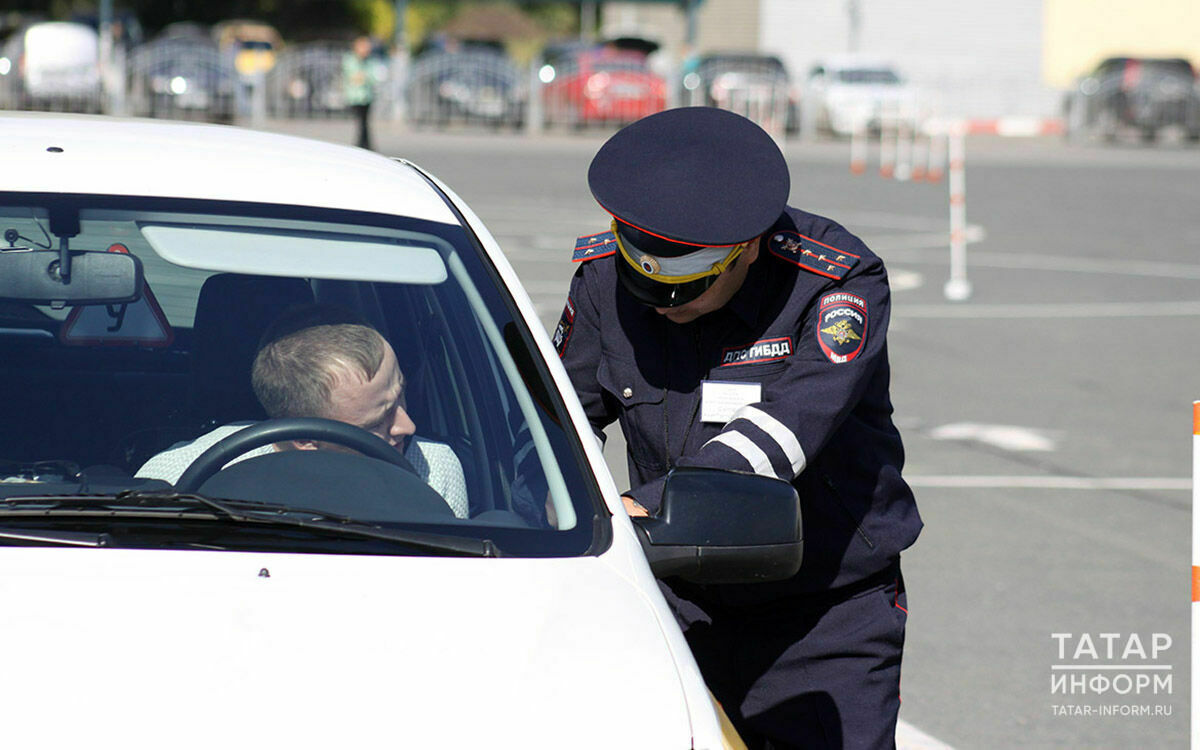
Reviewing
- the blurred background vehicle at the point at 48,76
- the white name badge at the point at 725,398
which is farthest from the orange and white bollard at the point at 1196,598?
the blurred background vehicle at the point at 48,76

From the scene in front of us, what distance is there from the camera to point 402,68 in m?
32.7

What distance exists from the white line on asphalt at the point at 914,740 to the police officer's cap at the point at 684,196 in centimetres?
212

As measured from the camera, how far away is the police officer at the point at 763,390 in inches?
106

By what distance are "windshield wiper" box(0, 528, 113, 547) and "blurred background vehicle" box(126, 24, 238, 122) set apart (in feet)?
94.6

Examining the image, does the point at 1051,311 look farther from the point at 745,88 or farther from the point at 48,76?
the point at 48,76

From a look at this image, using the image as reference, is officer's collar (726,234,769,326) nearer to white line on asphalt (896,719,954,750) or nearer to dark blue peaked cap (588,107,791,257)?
dark blue peaked cap (588,107,791,257)

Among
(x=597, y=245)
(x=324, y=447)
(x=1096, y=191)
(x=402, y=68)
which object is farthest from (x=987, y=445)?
(x=402, y=68)

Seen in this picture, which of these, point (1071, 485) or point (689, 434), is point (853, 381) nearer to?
point (689, 434)

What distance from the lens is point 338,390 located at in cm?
274

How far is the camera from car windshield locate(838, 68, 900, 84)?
34406 millimetres

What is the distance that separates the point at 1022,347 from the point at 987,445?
3105 mm

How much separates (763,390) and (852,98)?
31.7m

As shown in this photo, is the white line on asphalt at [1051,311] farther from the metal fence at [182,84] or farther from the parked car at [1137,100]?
the parked car at [1137,100]

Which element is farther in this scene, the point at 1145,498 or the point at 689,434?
the point at 1145,498
